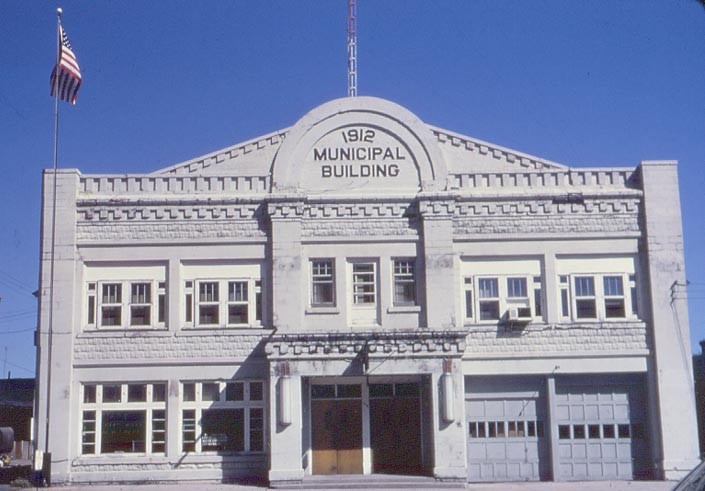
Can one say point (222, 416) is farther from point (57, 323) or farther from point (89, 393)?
point (57, 323)

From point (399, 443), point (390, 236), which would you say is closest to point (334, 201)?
point (390, 236)

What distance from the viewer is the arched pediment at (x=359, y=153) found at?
2834cm

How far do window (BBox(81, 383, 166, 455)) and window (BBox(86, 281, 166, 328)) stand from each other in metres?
1.93

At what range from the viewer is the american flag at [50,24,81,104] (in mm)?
27078

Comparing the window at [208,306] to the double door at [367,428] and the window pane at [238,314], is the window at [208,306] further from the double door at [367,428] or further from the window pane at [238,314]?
the double door at [367,428]

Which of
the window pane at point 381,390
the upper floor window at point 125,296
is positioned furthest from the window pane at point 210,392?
the window pane at point 381,390

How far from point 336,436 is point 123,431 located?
21.3ft

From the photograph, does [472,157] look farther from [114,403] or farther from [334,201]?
[114,403]

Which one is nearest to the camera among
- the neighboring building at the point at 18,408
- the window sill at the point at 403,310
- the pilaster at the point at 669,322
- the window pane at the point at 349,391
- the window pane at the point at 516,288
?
the pilaster at the point at 669,322

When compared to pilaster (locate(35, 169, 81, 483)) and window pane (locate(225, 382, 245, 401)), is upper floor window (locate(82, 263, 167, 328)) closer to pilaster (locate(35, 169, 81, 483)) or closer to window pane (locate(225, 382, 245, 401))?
pilaster (locate(35, 169, 81, 483))

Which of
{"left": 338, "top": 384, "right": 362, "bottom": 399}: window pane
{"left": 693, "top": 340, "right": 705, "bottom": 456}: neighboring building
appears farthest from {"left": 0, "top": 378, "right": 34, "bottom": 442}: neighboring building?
{"left": 693, "top": 340, "right": 705, "bottom": 456}: neighboring building

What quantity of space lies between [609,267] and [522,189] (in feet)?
11.9

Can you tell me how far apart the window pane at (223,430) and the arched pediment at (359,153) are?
23.3 feet

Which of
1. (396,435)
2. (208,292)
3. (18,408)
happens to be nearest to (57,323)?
(208,292)
